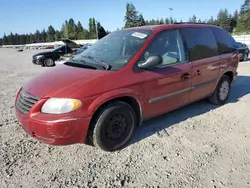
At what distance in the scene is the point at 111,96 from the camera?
10.2 feet

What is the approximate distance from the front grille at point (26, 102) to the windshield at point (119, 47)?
1.13m

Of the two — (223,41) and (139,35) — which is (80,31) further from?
(139,35)

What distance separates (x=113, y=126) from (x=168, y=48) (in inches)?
66.5

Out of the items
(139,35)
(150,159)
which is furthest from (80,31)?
(150,159)

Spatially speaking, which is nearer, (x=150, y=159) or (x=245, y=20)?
(x=150, y=159)

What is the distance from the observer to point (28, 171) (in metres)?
2.94

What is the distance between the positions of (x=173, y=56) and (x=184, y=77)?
0.43 meters

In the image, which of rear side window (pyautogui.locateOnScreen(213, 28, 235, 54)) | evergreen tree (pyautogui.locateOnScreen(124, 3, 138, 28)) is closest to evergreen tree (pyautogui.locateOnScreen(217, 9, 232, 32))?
evergreen tree (pyautogui.locateOnScreen(124, 3, 138, 28))

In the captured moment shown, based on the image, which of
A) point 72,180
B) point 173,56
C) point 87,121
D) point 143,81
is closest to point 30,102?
point 87,121

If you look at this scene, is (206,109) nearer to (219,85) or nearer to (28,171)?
(219,85)

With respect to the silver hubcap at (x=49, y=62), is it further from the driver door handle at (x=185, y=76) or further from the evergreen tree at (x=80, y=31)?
the evergreen tree at (x=80, y=31)

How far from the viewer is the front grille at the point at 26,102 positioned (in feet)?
9.95

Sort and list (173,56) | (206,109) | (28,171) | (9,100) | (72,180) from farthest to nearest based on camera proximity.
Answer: (9,100) < (206,109) < (173,56) < (28,171) < (72,180)

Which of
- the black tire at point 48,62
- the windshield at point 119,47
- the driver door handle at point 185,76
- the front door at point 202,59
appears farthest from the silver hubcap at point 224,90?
the black tire at point 48,62
